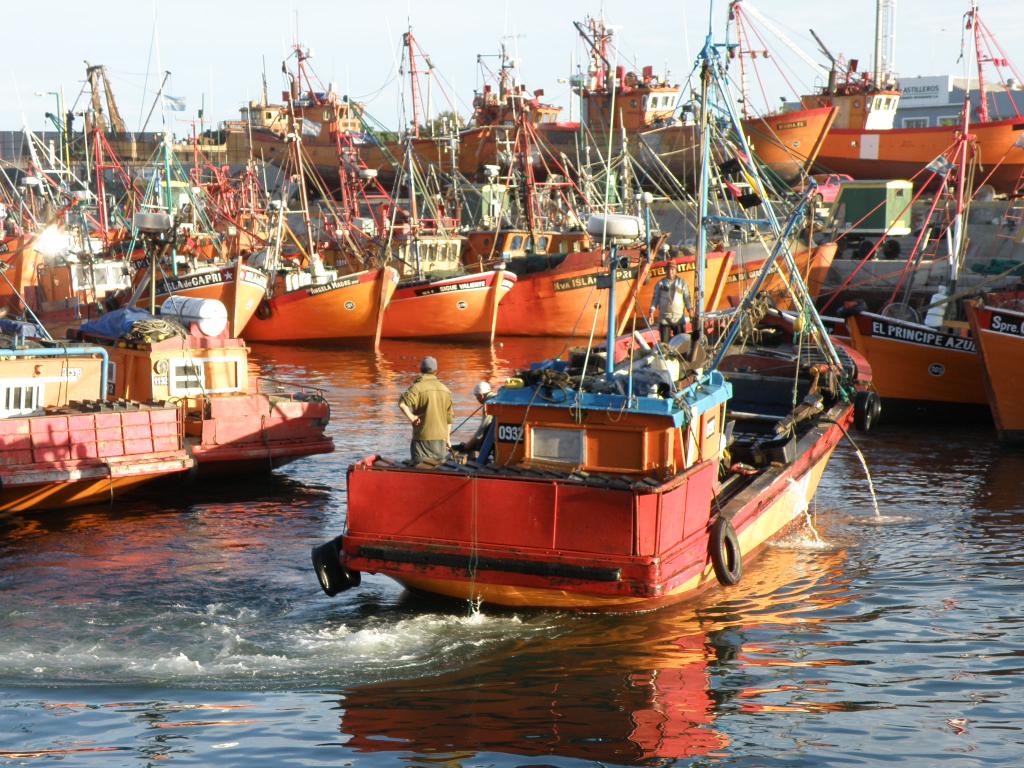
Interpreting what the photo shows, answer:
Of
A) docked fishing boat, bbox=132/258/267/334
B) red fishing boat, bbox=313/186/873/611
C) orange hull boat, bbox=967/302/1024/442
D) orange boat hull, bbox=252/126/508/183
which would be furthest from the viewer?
orange boat hull, bbox=252/126/508/183

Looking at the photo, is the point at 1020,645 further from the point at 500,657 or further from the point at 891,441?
the point at 891,441

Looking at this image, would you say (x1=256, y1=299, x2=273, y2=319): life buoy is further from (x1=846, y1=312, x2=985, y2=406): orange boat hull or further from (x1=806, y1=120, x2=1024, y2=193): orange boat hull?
(x1=806, y1=120, x2=1024, y2=193): orange boat hull

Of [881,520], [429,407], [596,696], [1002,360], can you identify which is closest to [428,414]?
[429,407]

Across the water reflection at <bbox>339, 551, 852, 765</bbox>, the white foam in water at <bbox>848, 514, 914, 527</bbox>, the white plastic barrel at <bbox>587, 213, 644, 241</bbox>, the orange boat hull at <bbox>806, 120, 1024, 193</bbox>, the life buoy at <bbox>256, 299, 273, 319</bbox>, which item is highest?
the orange boat hull at <bbox>806, 120, 1024, 193</bbox>

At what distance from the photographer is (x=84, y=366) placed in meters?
19.4

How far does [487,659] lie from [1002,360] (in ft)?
47.2

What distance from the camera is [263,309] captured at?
4053 centimetres

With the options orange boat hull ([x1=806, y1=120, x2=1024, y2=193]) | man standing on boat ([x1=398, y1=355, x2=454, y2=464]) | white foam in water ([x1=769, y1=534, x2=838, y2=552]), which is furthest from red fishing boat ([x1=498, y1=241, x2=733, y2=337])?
man standing on boat ([x1=398, y1=355, x2=454, y2=464])

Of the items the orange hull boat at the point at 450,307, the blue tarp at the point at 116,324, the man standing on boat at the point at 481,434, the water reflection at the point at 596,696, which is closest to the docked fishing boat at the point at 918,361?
the man standing on boat at the point at 481,434

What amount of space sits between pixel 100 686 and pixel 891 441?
664 inches

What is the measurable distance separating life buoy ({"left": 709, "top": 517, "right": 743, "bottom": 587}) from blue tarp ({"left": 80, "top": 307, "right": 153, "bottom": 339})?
11.7 metres

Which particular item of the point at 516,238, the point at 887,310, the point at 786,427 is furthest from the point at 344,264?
the point at 786,427

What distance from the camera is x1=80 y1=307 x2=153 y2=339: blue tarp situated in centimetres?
2169

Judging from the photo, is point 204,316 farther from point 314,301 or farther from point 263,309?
point 263,309
